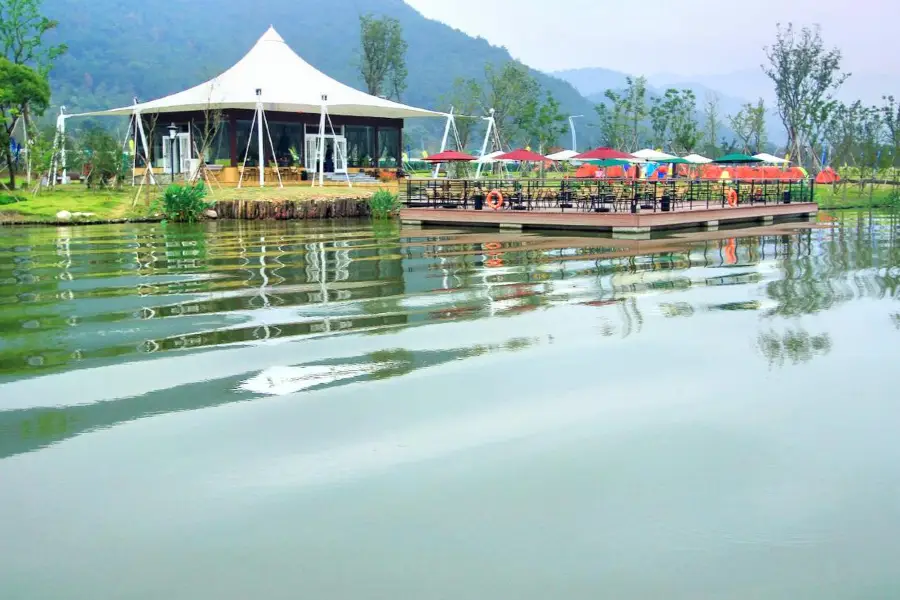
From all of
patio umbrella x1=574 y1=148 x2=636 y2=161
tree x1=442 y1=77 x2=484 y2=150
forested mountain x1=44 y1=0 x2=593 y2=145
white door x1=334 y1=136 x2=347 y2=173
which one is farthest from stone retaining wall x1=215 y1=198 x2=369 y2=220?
forested mountain x1=44 y1=0 x2=593 y2=145

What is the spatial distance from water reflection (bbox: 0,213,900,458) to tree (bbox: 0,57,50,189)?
57.6ft

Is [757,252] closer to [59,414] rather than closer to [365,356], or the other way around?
[365,356]

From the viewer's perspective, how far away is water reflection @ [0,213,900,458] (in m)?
9.47

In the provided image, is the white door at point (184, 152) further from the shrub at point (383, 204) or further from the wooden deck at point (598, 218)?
the wooden deck at point (598, 218)

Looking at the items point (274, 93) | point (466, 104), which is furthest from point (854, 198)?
point (274, 93)

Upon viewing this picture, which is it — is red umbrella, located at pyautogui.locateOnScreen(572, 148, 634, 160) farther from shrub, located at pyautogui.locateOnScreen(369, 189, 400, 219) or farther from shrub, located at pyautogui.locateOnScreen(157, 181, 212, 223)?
shrub, located at pyautogui.locateOnScreen(157, 181, 212, 223)

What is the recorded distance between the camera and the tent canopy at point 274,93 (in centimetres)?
4178

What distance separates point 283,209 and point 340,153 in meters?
12.3

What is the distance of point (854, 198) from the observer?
178 ft

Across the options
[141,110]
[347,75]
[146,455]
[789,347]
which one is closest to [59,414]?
[146,455]

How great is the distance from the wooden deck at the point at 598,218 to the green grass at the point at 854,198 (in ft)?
54.8

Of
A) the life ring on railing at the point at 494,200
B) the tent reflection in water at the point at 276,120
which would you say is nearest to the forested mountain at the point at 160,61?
the tent reflection in water at the point at 276,120

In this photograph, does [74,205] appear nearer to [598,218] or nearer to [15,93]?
[15,93]

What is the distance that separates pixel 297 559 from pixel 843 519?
3303 millimetres
